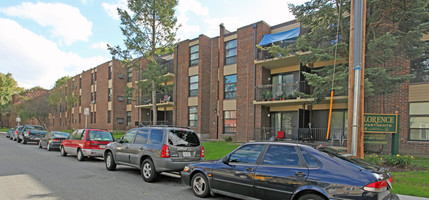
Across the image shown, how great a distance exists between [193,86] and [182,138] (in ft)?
53.3

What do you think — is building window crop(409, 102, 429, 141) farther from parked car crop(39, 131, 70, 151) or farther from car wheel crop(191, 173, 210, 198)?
parked car crop(39, 131, 70, 151)

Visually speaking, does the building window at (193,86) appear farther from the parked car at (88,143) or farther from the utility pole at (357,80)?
the utility pole at (357,80)

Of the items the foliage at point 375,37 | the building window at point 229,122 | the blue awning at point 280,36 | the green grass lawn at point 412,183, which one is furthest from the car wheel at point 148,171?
the building window at point 229,122

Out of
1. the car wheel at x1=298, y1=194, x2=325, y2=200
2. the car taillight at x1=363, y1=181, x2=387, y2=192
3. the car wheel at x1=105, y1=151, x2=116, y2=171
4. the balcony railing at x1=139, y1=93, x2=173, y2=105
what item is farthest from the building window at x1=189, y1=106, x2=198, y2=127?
the car taillight at x1=363, y1=181, x2=387, y2=192

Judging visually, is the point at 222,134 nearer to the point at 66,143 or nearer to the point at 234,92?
the point at 234,92

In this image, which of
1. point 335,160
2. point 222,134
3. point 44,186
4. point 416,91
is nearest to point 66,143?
point 44,186

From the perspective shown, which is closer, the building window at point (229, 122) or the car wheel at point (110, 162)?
the car wheel at point (110, 162)

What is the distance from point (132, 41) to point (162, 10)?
2.83m

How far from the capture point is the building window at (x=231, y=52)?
2062 cm

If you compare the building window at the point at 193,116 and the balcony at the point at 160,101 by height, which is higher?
the balcony at the point at 160,101

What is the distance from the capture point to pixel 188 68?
24.0m

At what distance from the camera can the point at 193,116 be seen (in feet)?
76.9

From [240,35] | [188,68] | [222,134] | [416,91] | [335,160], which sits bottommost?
[222,134]

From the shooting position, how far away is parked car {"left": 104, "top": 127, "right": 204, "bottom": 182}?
281 inches
